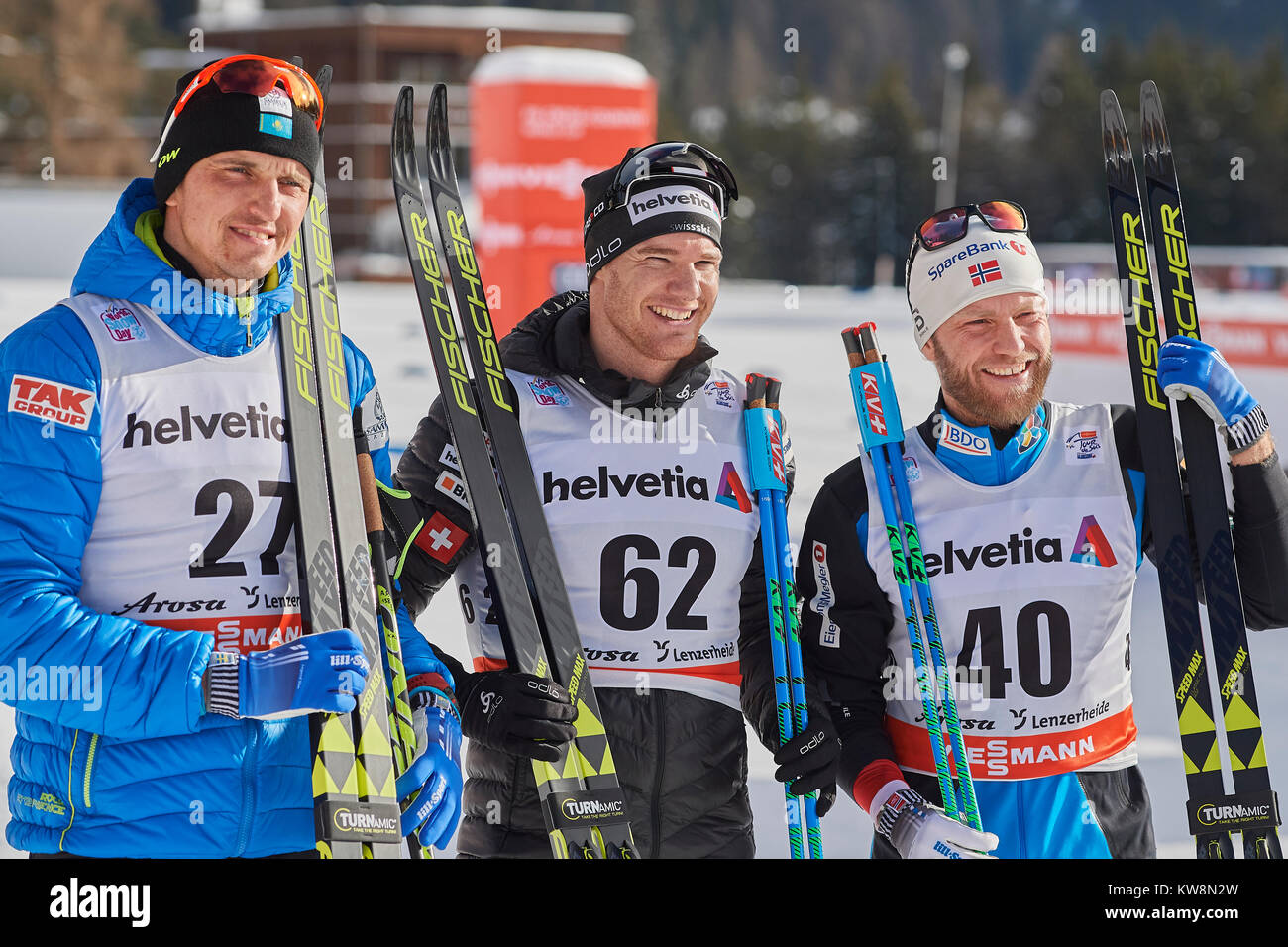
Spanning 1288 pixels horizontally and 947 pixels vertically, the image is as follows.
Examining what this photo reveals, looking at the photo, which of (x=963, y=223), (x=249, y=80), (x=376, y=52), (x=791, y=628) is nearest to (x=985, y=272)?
(x=963, y=223)

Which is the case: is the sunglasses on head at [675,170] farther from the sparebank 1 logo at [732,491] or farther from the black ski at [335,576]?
the black ski at [335,576]

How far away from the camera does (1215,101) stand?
34531mm

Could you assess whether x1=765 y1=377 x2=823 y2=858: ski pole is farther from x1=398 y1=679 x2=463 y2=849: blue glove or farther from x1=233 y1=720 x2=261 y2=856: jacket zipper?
x1=233 y1=720 x2=261 y2=856: jacket zipper

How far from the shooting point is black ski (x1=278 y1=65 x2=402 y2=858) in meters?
2.02

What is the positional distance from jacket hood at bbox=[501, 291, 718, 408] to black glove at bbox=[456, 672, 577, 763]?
56cm

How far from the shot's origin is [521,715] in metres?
2.23

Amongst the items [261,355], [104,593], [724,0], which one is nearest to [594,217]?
[261,355]

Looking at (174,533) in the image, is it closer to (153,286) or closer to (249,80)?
(153,286)

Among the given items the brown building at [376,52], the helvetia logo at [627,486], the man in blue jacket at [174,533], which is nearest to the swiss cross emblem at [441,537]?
the helvetia logo at [627,486]

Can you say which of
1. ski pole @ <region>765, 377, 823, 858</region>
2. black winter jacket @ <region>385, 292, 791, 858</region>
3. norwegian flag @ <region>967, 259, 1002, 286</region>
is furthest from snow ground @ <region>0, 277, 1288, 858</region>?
norwegian flag @ <region>967, 259, 1002, 286</region>

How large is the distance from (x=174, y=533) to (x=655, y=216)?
1.05m
